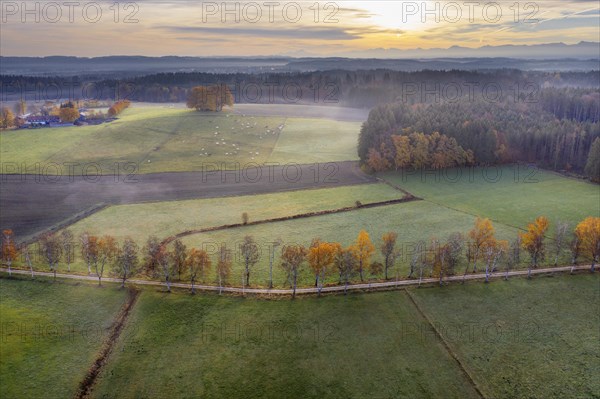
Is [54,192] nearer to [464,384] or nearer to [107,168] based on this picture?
[107,168]

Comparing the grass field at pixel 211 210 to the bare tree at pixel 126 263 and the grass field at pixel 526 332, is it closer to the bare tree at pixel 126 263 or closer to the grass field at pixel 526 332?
the bare tree at pixel 126 263

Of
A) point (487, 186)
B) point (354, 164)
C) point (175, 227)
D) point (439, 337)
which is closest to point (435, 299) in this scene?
point (439, 337)

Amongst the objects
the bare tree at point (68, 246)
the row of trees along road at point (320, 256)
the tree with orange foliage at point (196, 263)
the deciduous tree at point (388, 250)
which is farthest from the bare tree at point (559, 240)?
the bare tree at point (68, 246)

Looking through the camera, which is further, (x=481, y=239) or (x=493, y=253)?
(x=481, y=239)

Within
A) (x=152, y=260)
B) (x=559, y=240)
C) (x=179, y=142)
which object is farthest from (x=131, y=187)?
(x=559, y=240)

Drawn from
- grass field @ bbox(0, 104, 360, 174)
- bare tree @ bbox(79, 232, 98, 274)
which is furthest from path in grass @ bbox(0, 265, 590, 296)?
grass field @ bbox(0, 104, 360, 174)

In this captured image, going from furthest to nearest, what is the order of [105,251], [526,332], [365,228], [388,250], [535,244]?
[365,228]
[535,244]
[388,250]
[105,251]
[526,332]

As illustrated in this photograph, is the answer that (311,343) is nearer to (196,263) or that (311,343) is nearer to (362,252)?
(362,252)
